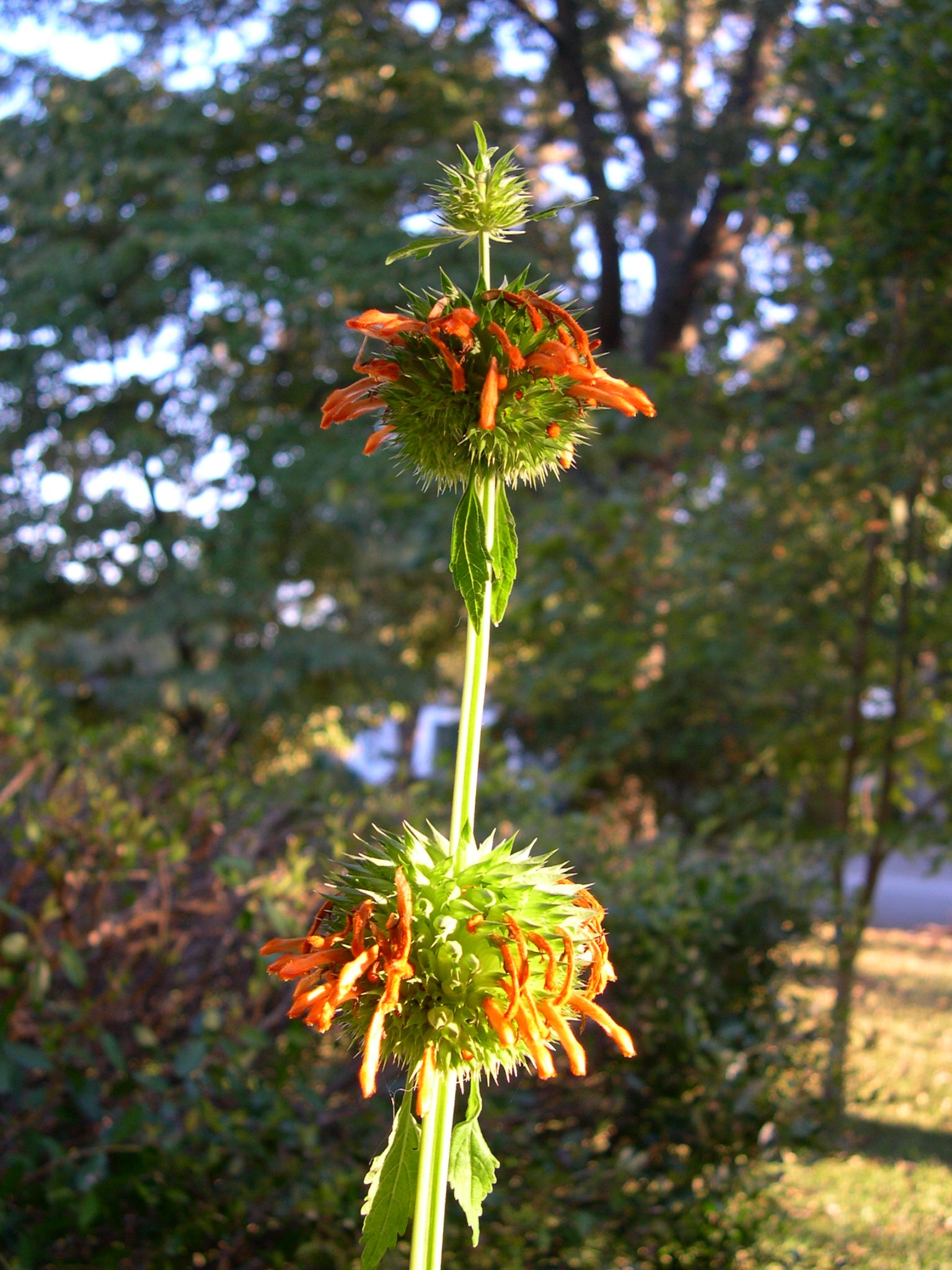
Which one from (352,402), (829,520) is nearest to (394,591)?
(829,520)

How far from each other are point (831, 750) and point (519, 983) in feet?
16.6

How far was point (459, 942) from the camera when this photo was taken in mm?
924

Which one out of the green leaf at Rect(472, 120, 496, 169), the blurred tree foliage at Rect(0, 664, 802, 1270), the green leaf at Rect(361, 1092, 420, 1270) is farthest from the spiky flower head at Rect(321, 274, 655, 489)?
the blurred tree foliage at Rect(0, 664, 802, 1270)

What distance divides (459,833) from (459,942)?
0.09 meters

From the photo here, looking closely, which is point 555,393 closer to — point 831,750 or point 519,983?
point 519,983

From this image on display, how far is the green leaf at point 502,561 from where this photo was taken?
99cm

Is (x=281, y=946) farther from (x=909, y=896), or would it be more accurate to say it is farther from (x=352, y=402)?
(x=909, y=896)

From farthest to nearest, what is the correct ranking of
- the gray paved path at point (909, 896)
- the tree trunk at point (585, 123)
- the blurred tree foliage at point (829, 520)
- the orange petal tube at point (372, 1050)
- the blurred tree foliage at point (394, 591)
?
the gray paved path at point (909, 896)
the tree trunk at point (585, 123)
the blurred tree foliage at point (829, 520)
the blurred tree foliage at point (394, 591)
the orange petal tube at point (372, 1050)

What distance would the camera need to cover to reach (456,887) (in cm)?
96

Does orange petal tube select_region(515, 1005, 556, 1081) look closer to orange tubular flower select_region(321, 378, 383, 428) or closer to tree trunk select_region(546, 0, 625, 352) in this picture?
orange tubular flower select_region(321, 378, 383, 428)

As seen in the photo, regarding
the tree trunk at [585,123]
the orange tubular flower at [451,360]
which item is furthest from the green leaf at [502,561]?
the tree trunk at [585,123]

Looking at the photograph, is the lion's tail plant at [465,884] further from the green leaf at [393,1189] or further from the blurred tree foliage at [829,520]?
the blurred tree foliage at [829,520]

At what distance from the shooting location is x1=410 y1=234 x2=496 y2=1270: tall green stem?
2.97 feet

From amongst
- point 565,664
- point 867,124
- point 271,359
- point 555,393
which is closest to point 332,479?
point 271,359
